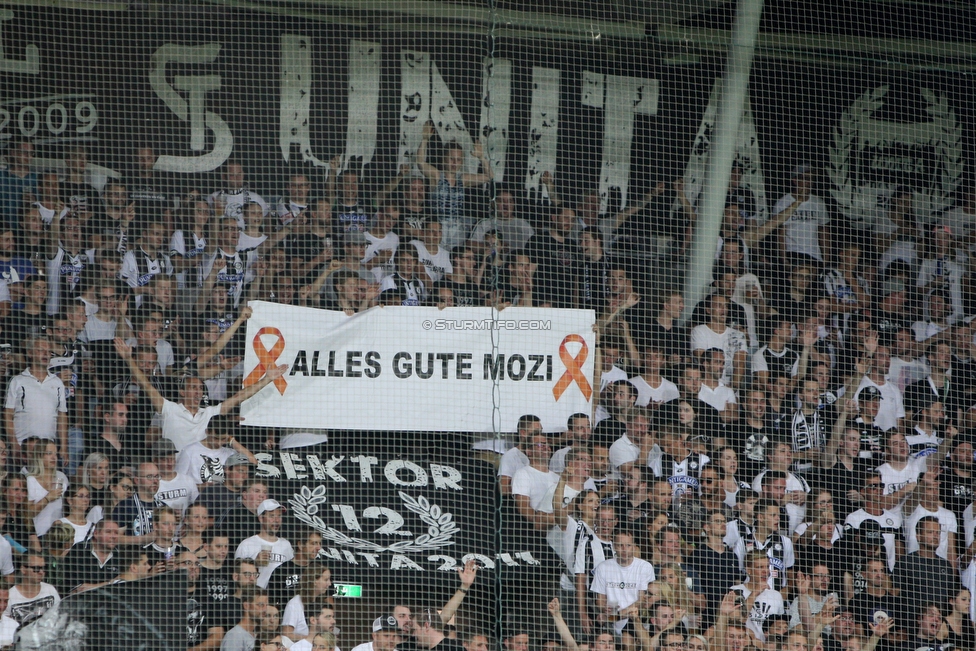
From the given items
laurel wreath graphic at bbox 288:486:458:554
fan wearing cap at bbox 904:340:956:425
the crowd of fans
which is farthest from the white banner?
fan wearing cap at bbox 904:340:956:425

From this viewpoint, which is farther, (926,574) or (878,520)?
(878,520)

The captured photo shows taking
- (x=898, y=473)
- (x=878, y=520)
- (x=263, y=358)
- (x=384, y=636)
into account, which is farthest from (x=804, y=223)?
(x=384, y=636)

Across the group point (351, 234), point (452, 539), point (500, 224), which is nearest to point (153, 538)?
point (452, 539)

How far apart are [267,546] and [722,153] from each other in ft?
11.7

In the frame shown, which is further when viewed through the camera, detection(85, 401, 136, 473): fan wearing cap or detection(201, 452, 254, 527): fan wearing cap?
detection(85, 401, 136, 473): fan wearing cap

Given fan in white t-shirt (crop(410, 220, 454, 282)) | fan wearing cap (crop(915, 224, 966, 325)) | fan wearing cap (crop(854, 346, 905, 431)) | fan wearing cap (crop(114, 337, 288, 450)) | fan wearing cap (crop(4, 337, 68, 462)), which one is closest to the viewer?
fan wearing cap (crop(4, 337, 68, 462))

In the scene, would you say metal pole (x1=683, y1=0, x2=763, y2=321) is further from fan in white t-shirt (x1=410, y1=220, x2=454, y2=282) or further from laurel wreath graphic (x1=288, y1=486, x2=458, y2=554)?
laurel wreath graphic (x1=288, y1=486, x2=458, y2=554)

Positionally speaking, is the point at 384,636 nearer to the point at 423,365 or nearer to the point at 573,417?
the point at 423,365

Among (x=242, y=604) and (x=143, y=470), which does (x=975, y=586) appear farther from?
(x=143, y=470)

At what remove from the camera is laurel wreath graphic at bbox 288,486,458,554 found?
5840 mm

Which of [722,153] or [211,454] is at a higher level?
[722,153]

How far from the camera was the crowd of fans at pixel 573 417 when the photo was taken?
5.69m

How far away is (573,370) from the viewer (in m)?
6.17

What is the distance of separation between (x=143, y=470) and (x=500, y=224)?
104 inches
